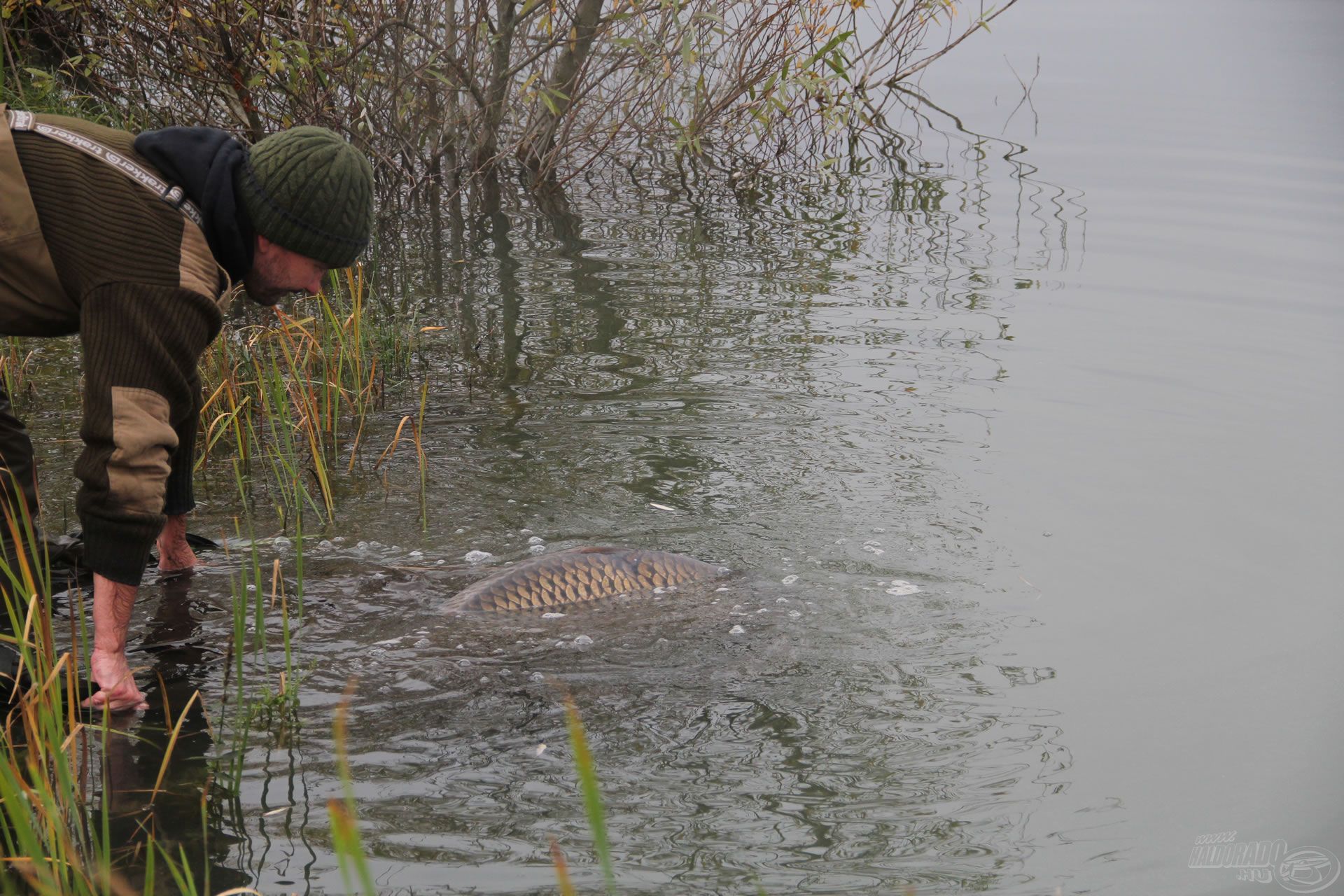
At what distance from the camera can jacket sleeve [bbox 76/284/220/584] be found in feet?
10.3

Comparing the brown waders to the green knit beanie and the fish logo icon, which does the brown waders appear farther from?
the fish logo icon

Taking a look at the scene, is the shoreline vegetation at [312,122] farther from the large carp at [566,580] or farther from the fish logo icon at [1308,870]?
the fish logo icon at [1308,870]

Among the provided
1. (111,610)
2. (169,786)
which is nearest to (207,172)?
(111,610)

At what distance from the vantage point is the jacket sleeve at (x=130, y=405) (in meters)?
3.14

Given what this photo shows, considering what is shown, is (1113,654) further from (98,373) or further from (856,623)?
(98,373)

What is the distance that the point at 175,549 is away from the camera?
4.54m

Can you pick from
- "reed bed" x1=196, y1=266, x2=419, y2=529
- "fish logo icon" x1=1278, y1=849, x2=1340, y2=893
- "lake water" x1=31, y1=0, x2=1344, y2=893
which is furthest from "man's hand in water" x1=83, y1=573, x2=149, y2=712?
"fish logo icon" x1=1278, y1=849, x2=1340, y2=893

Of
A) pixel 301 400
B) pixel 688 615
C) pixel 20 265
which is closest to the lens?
pixel 20 265

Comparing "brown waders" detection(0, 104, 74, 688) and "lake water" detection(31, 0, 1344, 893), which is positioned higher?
"brown waders" detection(0, 104, 74, 688)

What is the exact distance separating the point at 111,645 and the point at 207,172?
1288mm

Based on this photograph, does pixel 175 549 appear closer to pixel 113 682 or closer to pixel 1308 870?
pixel 113 682

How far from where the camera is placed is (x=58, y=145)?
10.6 ft

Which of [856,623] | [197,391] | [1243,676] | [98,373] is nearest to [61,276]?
[98,373]

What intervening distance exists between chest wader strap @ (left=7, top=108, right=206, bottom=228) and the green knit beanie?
17 centimetres
